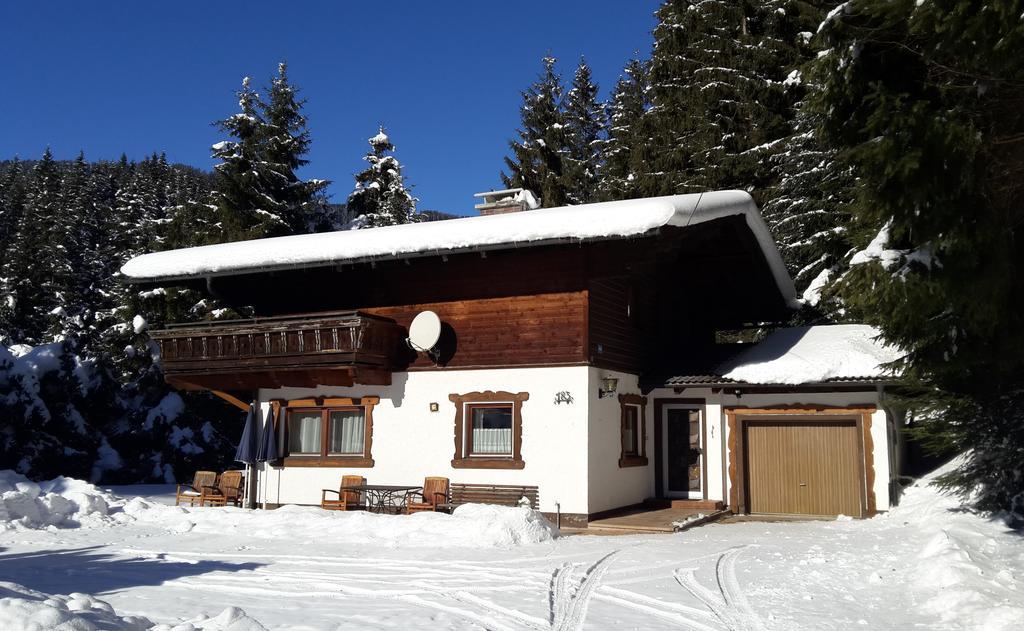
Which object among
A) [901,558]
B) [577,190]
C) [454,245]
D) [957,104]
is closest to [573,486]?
[454,245]

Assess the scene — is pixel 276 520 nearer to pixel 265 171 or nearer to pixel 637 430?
pixel 637 430

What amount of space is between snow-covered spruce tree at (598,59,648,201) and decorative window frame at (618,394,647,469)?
14.6 m

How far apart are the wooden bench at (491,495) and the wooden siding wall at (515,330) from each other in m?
2.19

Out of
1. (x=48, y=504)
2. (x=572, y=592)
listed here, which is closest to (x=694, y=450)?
(x=572, y=592)

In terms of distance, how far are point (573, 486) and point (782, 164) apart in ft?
43.5

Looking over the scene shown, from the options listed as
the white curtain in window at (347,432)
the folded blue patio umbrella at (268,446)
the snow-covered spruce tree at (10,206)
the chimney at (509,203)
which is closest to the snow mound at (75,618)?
the white curtain in window at (347,432)

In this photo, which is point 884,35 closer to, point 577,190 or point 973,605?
point 973,605

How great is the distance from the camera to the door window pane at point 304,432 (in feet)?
57.9

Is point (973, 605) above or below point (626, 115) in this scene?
below

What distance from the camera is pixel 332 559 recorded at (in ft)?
36.1

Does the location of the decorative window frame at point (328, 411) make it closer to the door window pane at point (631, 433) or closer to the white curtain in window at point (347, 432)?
the white curtain in window at point (347, 432)

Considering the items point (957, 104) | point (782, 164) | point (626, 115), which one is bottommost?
point (957, 104)

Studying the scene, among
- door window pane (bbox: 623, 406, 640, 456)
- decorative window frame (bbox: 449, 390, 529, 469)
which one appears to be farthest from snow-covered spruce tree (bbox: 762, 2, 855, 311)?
decorative window frame (bbox: 449, 390, 529, 469)

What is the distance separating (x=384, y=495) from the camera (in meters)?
15.7
